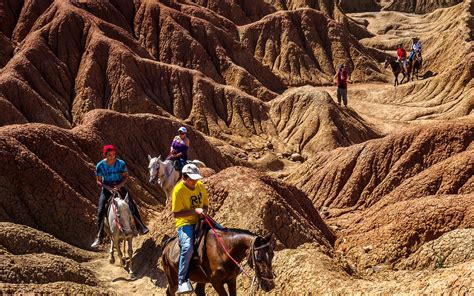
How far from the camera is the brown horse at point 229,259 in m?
7.88

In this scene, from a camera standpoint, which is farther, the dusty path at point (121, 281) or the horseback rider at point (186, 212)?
the dusty path at point (121, 281)

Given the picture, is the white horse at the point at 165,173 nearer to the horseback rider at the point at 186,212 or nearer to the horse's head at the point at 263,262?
the horseback rider at the point at 186,212

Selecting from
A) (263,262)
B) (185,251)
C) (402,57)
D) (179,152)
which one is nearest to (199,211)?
(185,251)

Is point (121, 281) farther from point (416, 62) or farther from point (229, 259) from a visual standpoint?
point (416, 62)

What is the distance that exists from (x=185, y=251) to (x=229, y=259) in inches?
31.8

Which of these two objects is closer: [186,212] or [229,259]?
[229,259]

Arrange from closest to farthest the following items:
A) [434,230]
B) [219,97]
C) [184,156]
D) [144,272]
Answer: [144,272] → [434,230] → [184,156] → [219,97]

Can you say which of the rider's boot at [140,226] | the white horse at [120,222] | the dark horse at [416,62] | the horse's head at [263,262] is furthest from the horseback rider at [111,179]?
the dark horse at [416,62]

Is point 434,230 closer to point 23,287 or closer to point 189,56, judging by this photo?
point 23,287

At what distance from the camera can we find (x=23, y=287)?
9688mm

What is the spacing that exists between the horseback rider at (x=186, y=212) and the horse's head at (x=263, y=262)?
4.18 ft

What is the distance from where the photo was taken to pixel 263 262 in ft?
25.8

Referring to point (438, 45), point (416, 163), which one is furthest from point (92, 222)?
point (438, 45)

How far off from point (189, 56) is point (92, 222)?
37.0m
